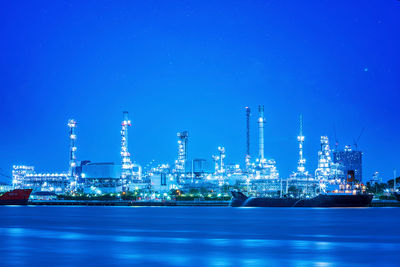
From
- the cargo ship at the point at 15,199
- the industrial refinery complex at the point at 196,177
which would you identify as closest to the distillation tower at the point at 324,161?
the industrial refinery complex at the point at 196,177

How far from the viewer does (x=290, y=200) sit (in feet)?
456

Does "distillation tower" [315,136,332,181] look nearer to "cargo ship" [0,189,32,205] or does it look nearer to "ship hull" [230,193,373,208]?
"ship hull" [230,193,373,208]

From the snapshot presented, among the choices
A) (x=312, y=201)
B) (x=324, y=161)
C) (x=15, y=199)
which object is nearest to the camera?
(x=312, y=201)

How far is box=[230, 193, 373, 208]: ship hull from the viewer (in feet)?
424

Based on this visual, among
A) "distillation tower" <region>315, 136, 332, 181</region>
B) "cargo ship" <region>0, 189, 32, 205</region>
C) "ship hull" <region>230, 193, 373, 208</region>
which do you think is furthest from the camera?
"distillation tower" <region>315, 136, 332, 181</region>

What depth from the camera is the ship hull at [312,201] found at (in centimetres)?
12925

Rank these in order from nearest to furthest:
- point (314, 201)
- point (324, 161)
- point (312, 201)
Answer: point (314, 201) → point (312, 201) → point (324, 161)

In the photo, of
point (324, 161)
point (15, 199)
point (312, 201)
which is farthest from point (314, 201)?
point (15, 199)

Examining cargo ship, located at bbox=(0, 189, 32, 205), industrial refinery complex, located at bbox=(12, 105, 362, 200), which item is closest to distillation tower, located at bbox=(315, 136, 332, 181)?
industrial refinery complex, located at bbox=(12, 105, 362, 200)

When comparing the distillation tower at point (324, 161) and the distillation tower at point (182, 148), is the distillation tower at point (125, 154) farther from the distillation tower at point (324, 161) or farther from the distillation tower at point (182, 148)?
the distillation tower at point (324, 161)

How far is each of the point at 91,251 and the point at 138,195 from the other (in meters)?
159

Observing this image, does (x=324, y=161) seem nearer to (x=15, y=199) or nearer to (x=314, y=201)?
(x=314, y=201)

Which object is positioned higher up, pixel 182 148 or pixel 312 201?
pixel 182 148

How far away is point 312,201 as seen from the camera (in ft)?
444
